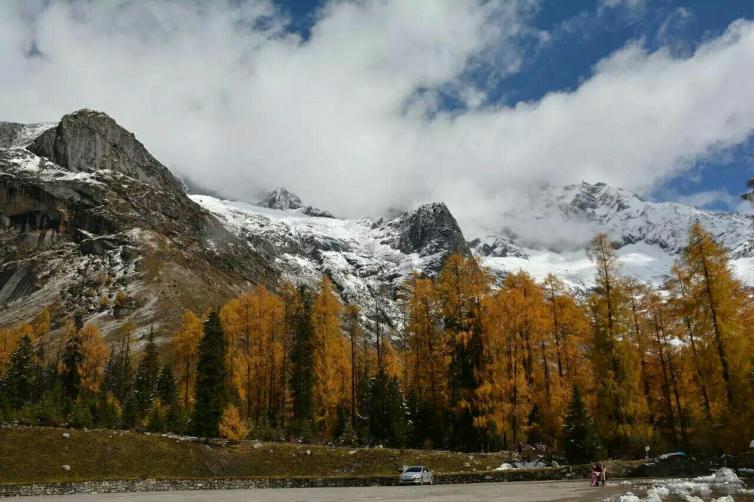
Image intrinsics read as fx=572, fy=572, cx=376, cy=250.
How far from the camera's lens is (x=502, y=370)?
4334 centimetres

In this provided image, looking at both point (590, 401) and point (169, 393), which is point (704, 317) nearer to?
point (590, 401)

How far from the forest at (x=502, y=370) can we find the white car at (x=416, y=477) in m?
8.33

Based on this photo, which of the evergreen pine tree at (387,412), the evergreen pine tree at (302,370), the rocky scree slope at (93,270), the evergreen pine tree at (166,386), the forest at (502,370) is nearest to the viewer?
the forest at (502,370)

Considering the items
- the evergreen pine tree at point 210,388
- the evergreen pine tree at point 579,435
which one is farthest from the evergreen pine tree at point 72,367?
the evergreen pine tree at point 579,435

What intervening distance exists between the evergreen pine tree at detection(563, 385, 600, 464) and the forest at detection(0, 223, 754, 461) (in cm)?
9

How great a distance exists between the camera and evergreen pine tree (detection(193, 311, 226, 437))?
45281 millimetres

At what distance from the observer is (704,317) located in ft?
109

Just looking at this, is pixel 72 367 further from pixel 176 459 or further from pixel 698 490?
pixel 698 490

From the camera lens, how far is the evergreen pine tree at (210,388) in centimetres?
4528

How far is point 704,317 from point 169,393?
57632mm

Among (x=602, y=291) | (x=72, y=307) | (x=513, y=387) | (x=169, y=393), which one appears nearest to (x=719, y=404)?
(x=602, y=291)

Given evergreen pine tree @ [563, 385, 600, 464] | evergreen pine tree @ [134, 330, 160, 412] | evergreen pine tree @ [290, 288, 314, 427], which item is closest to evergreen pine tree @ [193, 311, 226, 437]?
evergreen pine tree @ [290, 288, 314, 427]

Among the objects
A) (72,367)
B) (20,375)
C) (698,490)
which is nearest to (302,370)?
(72,367)

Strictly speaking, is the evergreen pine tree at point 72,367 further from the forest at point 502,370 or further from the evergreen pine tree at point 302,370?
the evergreen pine tree at point 302,370
